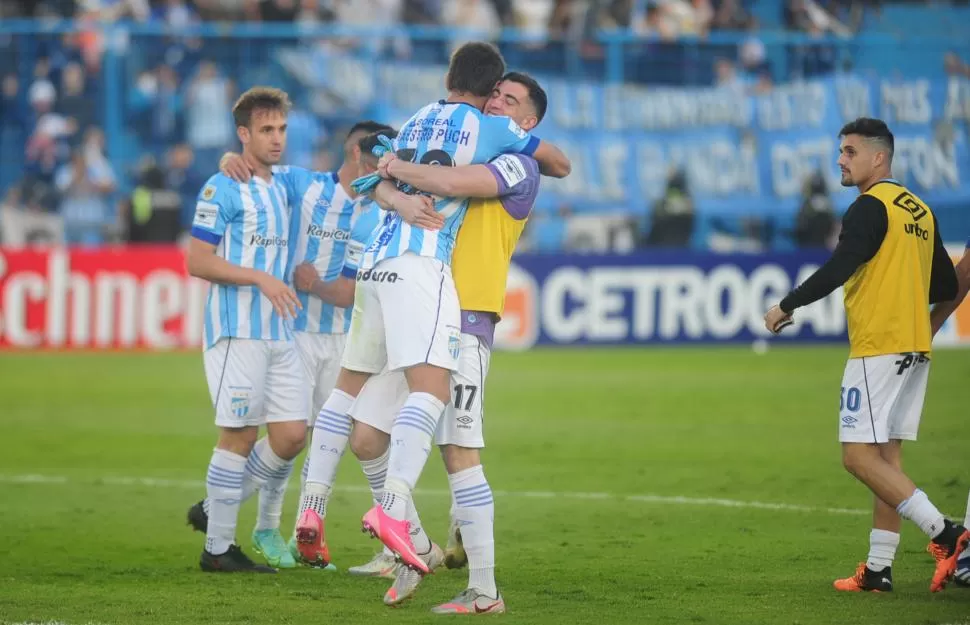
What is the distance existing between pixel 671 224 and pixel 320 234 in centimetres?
1424

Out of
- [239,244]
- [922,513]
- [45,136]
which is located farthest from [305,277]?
[45,136]

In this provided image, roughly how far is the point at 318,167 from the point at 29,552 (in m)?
13.1

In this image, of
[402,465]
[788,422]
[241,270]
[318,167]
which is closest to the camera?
[402,465]

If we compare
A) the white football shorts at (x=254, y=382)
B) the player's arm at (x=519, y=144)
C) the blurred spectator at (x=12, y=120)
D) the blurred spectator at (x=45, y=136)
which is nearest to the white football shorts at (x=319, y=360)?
A: the white football shorts at (x=254, y=382)

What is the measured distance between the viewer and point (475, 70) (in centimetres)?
682

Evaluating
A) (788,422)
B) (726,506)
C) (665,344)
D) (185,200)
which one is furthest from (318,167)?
(726,506)

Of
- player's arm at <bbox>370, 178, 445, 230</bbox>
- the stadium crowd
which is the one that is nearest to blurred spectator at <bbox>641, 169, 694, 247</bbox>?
the stadium crowd

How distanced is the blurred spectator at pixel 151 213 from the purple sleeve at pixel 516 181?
15.4m

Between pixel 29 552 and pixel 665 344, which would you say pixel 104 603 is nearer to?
pixel 29 552

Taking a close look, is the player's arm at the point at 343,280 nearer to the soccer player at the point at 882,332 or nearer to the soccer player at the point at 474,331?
the soccer player at the point at 474,331

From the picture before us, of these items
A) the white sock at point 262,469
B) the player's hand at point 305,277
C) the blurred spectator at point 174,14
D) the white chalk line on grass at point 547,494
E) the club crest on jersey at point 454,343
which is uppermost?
the blurred spectator at point 174,14

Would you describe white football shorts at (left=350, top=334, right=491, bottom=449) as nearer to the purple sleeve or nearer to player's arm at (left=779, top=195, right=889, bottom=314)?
the purple sleeve

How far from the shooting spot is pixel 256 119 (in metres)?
7.94

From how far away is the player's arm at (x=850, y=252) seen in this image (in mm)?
6965
